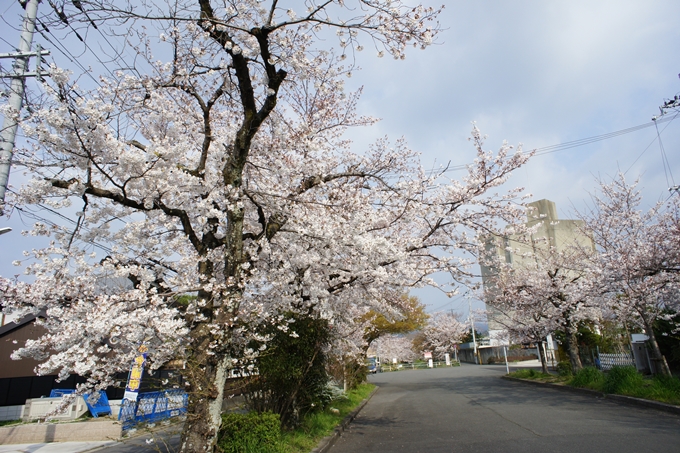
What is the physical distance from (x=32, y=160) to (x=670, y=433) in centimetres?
1082

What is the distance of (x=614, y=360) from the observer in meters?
14.8

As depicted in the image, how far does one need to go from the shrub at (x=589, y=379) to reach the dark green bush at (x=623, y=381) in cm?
94

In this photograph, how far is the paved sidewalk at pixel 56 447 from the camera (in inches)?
335

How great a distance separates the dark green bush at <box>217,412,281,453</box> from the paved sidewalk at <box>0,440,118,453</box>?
5111 millimetres

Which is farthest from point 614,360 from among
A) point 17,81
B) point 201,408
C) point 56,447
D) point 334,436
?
point 17,81

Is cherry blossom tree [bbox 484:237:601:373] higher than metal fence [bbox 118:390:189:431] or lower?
higher

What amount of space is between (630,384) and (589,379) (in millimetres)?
3125

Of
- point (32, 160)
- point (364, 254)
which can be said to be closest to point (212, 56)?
point (32, 160)

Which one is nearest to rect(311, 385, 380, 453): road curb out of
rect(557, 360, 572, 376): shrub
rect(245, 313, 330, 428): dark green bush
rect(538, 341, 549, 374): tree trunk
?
rect(245, 313, 330, 428): dark green bush

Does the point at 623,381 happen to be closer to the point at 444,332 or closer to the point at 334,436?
the point at 334,436

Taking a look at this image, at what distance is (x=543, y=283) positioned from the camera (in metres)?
16.6

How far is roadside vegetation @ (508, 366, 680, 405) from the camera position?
30.8 ft

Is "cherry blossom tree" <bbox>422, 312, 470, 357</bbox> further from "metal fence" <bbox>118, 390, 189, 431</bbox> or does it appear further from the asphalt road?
"metal fence" <bbox>118, 390, 189, 431</bbox>

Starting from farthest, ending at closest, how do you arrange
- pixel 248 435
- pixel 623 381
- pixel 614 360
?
pixel 614 360 → pixel 623 381 → pixel 248 435
